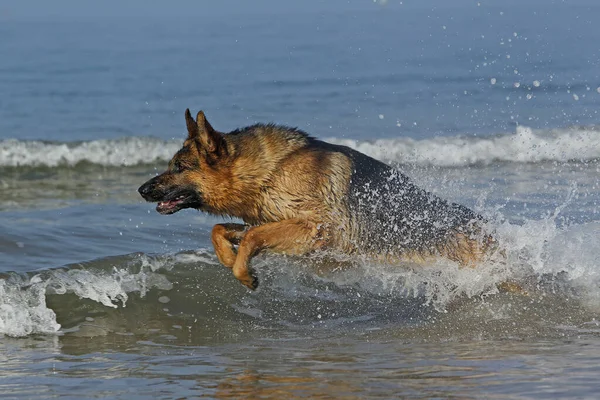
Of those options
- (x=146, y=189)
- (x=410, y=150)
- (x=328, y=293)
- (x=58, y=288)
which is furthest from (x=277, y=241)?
(x=410, y=150)

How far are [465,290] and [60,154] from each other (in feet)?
31.5

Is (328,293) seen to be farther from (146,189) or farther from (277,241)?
(146,189)

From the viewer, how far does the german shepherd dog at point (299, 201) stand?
23.4ft

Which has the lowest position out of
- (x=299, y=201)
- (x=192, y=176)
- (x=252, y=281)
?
(x=252, y=281)

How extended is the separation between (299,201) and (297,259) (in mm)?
699

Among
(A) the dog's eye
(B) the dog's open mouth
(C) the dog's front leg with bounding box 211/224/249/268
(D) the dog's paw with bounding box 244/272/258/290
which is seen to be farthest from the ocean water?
(A) the dog's eye

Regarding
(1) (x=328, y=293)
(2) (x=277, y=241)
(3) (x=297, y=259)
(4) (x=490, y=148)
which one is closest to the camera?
(2) (x=277, y=241)

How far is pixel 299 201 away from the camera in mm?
7156

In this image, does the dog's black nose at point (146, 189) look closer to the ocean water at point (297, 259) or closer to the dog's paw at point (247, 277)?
the dog's paw at point (247, 277)

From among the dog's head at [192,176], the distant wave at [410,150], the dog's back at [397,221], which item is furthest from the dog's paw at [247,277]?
the distant wave at [410,150]

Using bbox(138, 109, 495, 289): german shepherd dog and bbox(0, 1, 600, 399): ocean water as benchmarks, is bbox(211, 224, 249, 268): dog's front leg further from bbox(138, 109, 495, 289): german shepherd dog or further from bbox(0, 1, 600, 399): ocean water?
bbox(0, 1, 600, 399): ocean water

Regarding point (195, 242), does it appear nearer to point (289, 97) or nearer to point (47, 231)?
point (47, 231)

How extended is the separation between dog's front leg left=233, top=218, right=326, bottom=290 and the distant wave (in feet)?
27.3

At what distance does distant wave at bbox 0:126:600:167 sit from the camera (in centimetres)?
1527
